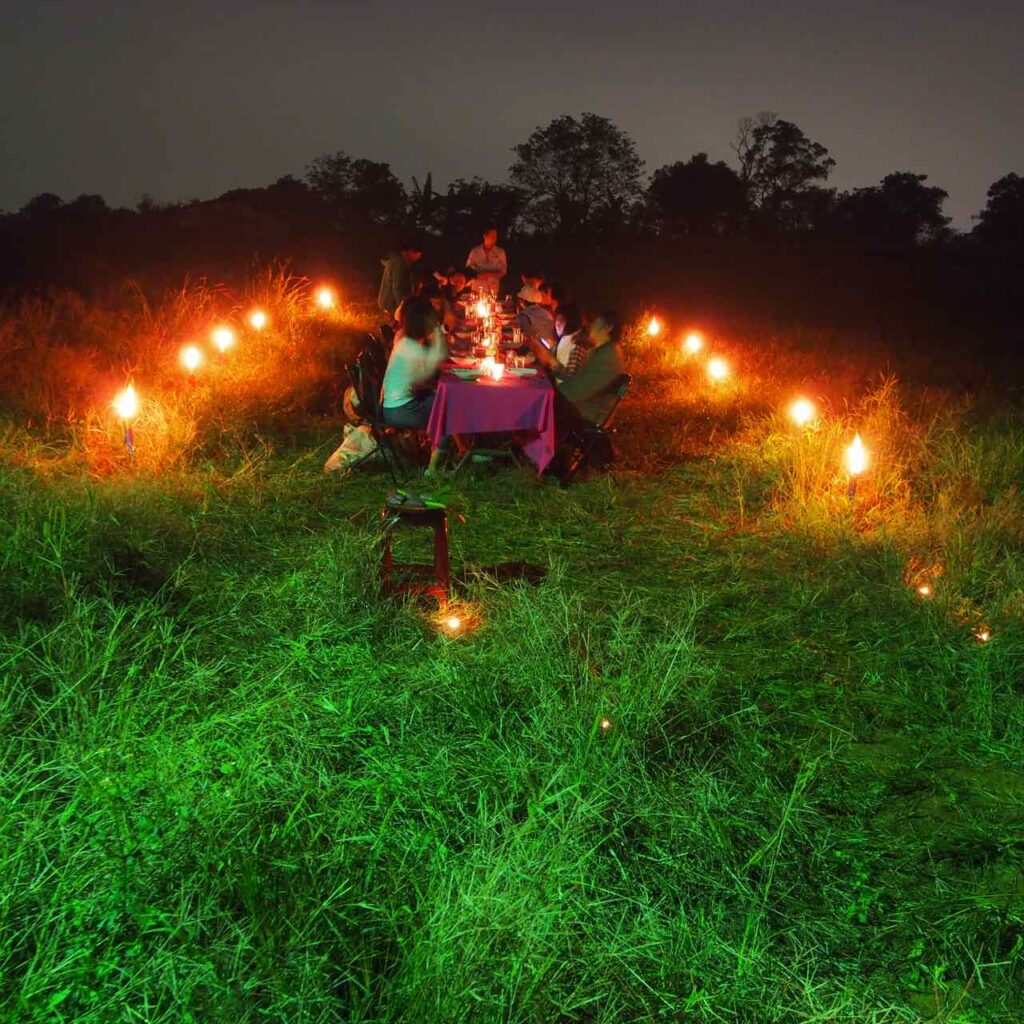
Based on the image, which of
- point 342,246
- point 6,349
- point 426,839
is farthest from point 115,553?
point 342,246

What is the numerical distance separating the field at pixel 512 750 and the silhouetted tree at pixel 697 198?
121 feet

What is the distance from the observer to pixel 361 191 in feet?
134

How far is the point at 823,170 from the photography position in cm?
4475

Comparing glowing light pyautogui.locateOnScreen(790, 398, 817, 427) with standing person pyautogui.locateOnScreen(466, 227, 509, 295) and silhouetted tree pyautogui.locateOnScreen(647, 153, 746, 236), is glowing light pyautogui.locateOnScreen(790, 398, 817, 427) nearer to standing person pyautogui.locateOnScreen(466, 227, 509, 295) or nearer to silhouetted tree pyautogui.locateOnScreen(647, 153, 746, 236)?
standing person pyautogui.locateOnScreen(466, 227, 509, 295)

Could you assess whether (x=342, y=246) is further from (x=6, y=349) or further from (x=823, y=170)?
(x=823, y=170)

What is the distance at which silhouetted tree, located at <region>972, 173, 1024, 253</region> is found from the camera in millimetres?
33750

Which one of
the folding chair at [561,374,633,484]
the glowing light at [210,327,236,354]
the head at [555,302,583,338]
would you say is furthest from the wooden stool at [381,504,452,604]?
the glowing light at [210,327,236,354]

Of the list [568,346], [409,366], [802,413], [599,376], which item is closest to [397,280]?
[568,346]

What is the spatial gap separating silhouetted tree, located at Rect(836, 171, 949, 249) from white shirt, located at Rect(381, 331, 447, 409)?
32536 mm

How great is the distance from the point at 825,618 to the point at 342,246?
932 inches

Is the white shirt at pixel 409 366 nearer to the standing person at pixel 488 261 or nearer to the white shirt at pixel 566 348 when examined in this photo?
the white shirt at pixel 566 348

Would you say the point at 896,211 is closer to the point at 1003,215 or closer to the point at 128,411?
the point at 1003,215

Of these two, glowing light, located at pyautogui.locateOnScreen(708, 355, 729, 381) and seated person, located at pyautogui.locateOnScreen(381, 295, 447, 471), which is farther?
glowing light, located at pyautogui.locateOnScreen(708, 355, 729, 381)

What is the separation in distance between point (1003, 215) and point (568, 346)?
31943 millimetres
